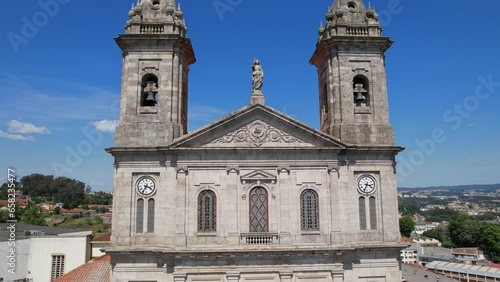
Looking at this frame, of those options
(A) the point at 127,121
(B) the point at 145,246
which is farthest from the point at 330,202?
(A) the point at 127,121

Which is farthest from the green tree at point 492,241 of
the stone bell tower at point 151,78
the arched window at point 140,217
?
the arched window at point 140,217

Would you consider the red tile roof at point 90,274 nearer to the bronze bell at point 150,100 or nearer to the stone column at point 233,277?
the stone column at point 233,277

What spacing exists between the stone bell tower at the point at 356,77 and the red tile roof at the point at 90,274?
1590cm

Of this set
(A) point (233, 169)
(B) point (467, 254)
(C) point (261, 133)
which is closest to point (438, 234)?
(B) point (467, 254)

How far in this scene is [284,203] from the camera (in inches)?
844

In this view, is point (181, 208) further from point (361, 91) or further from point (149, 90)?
point (361, 91)

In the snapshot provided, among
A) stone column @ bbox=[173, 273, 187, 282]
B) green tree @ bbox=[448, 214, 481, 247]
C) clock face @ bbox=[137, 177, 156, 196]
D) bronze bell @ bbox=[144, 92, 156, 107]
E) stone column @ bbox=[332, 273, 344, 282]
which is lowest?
green tree @ bbox=[448, 214, 481, 247]

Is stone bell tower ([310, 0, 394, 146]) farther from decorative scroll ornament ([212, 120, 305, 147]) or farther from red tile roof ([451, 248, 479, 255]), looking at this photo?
red tile roof ([451, 248, 479, 255])

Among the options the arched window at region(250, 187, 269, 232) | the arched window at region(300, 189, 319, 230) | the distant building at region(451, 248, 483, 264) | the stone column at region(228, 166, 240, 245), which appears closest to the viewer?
the stone column at region(228, 166, 240, 245)

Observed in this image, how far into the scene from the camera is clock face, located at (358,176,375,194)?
73.1 feet

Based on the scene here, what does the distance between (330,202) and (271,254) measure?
3955 millimetres

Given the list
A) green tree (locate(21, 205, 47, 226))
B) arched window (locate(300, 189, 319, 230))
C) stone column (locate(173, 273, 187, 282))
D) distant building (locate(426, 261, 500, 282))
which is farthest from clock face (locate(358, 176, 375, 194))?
green tree (locate(21, 205, 47, 226))

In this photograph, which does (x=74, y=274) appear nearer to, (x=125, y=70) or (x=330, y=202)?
(x=125, y=70)

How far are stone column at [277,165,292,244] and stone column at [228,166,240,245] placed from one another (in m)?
2.11
